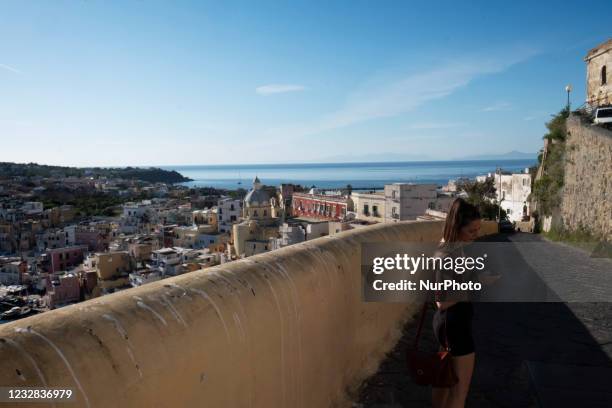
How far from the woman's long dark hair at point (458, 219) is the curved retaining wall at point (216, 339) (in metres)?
0.72

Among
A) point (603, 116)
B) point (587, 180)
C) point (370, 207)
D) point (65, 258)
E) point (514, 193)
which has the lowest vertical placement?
point (65, 258)

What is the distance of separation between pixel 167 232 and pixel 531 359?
5353 cm

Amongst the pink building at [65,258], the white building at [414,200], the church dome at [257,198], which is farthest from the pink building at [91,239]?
the white building at [414,200]

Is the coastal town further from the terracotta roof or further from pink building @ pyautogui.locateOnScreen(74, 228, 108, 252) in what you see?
the terracotta roof

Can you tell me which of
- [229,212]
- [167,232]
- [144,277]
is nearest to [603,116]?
[144,277]

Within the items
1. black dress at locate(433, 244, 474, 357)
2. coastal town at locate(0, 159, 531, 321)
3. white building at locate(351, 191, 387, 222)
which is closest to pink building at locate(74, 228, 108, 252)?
coastal town at locate(0, 159, 531, 321)

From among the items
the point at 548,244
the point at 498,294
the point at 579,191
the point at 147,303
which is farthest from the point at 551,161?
the point at 147,303

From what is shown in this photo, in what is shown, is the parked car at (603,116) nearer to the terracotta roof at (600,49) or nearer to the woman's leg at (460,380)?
the terracotta roof at (600,49)

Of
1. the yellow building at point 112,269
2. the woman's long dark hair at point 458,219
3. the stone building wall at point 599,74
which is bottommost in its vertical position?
the yellow building at point 112,269

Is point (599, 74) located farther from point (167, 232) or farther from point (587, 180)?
point (167, 232)

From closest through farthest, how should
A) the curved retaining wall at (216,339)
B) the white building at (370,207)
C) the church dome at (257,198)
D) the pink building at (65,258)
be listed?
1. the curved retaining wall at (216,339)
2. the white building at (370,207)
3. the pink building at (65,258)
4. the church dome at (257,198)

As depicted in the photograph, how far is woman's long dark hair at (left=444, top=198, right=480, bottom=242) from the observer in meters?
2.53

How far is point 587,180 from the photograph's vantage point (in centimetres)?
1255

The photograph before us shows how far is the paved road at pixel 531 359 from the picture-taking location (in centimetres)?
283
